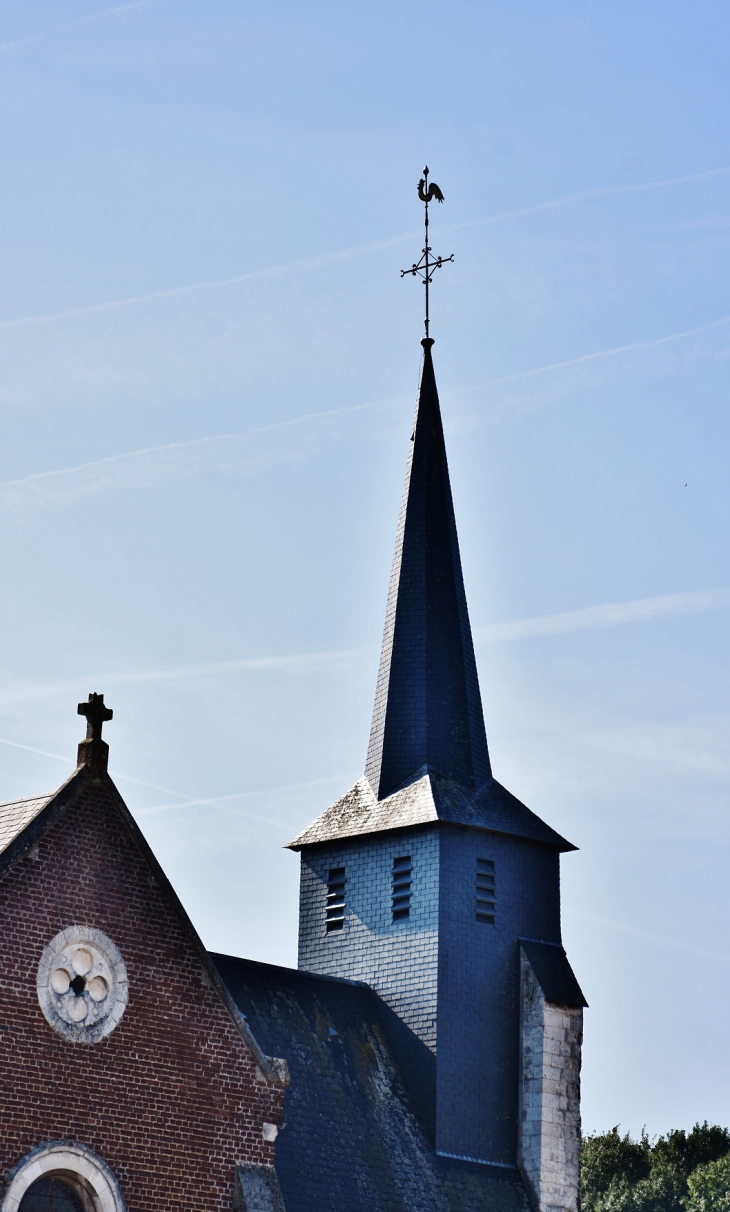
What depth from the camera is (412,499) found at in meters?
35.1

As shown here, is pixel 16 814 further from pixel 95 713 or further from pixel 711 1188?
pixel 711 1188

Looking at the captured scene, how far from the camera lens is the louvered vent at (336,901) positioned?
32.3m

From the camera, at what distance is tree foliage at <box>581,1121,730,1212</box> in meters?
61.0

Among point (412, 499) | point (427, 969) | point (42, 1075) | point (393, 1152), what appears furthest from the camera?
point (412, 499)

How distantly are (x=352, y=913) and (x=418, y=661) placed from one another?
14.8 feet

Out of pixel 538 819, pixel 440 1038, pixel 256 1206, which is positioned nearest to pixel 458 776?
pixel 538 819

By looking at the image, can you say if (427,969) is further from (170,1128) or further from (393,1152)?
(170,1128)

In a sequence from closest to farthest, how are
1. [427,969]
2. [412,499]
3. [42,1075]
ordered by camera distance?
[42,1075]
[427,969]
[412,499]

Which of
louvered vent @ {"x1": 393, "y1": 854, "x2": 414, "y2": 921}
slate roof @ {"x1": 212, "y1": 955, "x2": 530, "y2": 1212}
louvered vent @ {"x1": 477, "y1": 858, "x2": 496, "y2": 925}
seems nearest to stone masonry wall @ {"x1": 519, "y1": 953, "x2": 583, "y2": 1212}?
slate roof @ {"x1": 212, "y1": 955, "x2": 530, "y2": 1212}

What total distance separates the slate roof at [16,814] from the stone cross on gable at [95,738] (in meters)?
0.58

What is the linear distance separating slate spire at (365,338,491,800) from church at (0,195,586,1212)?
0.15ft

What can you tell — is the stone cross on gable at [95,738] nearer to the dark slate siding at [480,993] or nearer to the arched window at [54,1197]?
the arched window at [54,1197]

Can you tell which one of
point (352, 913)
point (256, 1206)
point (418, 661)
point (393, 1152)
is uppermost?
point (418, 661)

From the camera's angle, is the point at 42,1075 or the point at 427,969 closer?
the point at 42,1075
